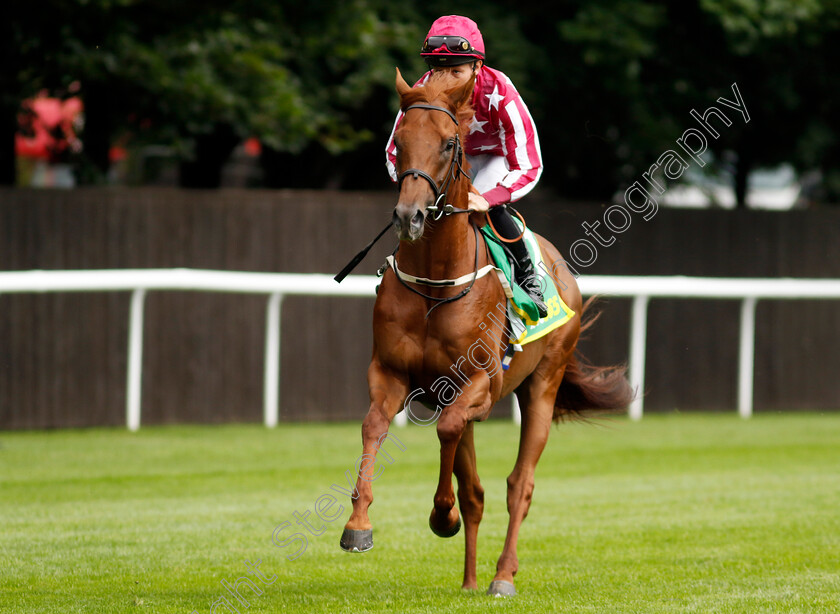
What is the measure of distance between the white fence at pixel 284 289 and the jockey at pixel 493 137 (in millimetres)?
4222

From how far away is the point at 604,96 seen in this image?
45.2ft

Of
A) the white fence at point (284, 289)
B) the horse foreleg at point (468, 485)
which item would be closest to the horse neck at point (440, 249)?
the horse foreleg at point (468, 485)

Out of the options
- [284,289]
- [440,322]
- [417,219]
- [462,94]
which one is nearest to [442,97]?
[462,94]

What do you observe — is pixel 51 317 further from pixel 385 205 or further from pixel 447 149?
pixel 447 149

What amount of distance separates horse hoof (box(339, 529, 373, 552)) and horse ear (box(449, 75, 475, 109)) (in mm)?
1679

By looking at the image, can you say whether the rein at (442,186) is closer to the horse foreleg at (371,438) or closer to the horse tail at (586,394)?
Result: the horse foreleg at (371,438)

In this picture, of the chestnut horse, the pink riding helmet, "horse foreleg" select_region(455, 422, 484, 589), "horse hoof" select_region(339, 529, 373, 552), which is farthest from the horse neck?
"horse hoof" select_region(339, 529, 373, 552)

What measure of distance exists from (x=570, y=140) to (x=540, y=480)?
6.62m

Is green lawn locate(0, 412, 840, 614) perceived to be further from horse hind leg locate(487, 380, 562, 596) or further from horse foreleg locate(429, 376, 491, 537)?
horse foreleg locate(429, 376, 491, 537)

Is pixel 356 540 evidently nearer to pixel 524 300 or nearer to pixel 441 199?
pixel 441 199

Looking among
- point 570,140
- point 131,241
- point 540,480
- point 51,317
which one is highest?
point 570,140

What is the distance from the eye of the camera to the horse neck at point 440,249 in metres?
4.93

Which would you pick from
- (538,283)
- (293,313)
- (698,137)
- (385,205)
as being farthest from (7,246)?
(698,137)

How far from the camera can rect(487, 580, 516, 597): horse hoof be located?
5168 mm
